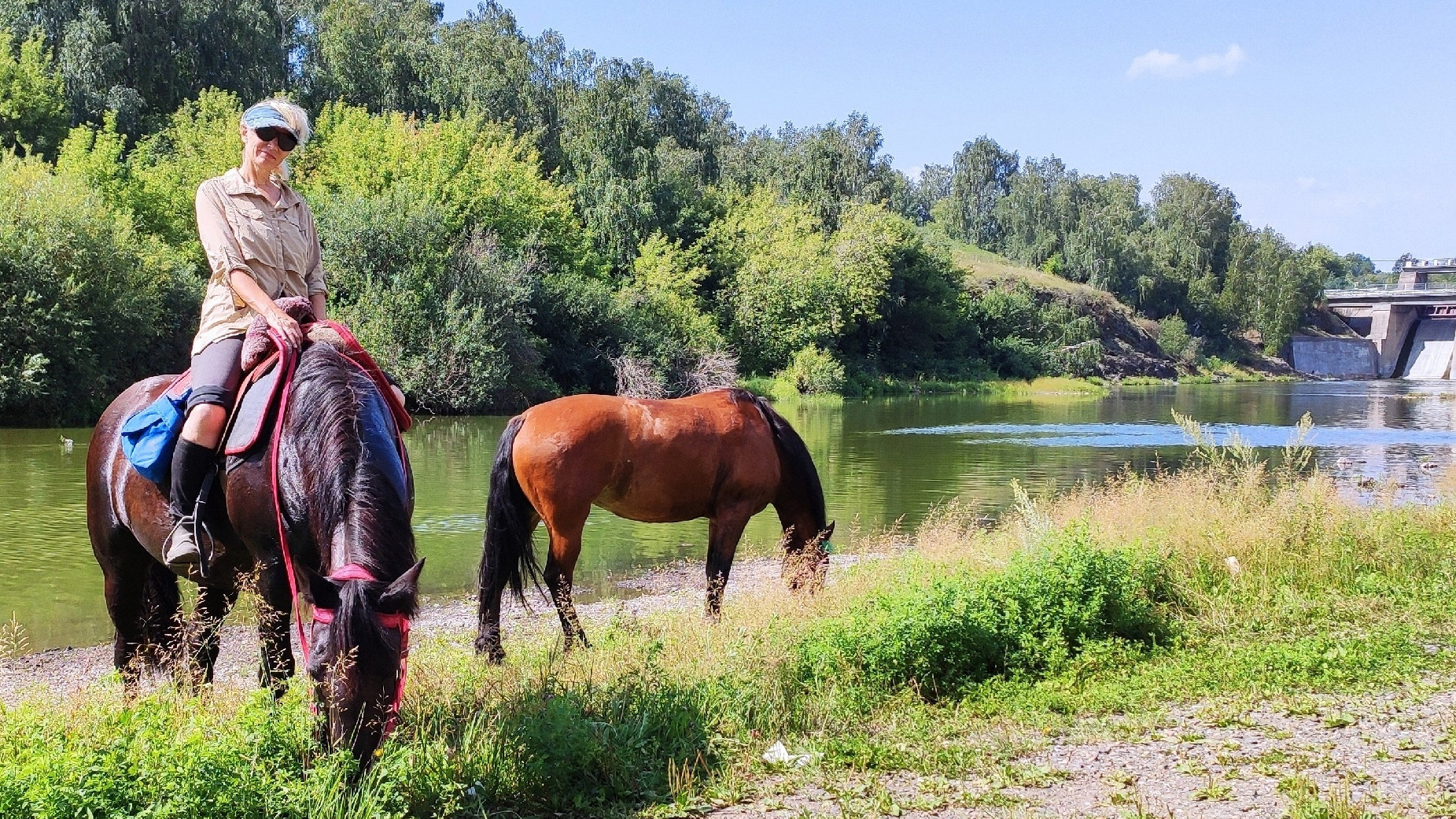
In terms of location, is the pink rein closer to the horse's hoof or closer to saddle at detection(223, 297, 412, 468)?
saddle at detection(223, 297, 412, 468)

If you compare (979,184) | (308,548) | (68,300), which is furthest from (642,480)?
(979,184)

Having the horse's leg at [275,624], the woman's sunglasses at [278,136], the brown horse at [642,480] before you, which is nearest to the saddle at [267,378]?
the horse's leg at [275,624]

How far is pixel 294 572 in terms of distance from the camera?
14.8 ft

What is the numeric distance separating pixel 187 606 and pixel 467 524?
19.9 feet

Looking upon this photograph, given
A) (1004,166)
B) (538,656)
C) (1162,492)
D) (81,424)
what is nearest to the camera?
(538,656)

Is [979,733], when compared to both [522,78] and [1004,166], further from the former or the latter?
[1004,166]

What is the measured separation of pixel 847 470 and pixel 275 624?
750 inches

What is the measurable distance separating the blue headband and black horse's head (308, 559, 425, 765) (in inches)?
101

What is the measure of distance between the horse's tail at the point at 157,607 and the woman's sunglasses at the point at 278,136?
8.16 feet

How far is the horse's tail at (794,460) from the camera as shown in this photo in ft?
29.5

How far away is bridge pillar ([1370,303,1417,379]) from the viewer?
110 meters

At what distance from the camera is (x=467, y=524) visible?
15.7 m

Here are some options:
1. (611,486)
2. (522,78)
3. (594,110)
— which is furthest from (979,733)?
(522,78)

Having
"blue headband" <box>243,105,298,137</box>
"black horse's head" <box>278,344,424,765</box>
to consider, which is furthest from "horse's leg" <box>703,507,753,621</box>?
"blue headband" <box>243,105,298,137</box>
